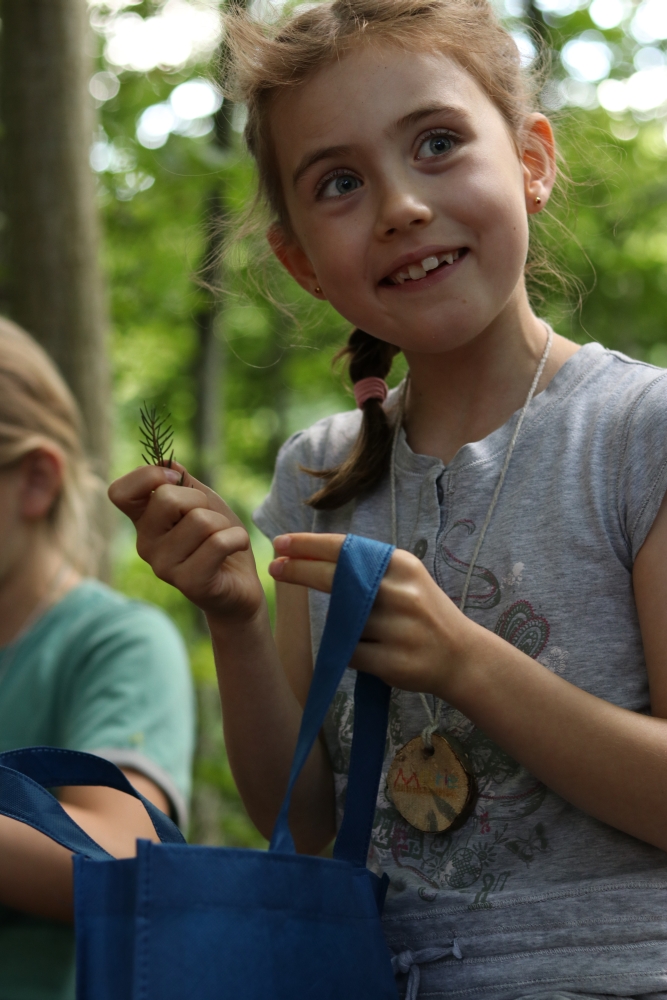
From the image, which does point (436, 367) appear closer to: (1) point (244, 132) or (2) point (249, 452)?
(1) point (244, 132)

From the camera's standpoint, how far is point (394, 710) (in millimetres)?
1458

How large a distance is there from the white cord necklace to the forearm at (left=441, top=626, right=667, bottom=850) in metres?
0.16

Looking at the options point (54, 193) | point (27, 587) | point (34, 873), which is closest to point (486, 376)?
point (34, 873)

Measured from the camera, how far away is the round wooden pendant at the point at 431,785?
1.32m

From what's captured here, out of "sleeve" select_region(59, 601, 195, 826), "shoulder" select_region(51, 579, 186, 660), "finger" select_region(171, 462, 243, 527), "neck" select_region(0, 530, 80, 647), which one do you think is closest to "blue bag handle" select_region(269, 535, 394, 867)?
"finger" select_region(171, 462, 243, 527)

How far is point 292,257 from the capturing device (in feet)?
5.63

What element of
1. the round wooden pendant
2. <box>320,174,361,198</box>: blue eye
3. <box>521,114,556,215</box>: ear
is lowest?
the round wooden pendant

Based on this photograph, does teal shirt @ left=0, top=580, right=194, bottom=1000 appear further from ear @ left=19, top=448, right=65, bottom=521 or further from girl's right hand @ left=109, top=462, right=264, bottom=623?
girl's right hand @ left=109, top=462, right=264, bottom=623

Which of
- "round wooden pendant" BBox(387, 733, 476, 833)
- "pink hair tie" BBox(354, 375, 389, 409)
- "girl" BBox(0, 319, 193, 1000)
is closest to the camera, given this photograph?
"round wooden pendant" BBox(387, 733, 476, 833)

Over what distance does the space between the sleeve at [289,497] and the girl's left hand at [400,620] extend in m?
0.58

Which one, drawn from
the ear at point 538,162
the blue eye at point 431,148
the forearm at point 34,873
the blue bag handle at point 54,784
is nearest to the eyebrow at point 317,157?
the blue eye at point 431,148

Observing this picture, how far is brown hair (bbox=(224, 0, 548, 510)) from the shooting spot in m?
1.44

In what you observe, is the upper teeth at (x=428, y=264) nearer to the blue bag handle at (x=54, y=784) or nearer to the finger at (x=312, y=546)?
the finger at (x=312, y=546)

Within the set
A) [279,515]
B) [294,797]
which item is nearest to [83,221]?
[279,515]
